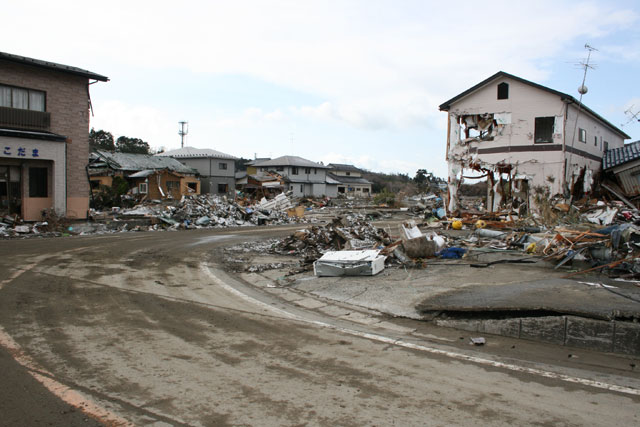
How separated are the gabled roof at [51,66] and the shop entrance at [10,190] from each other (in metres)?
→ 5.03

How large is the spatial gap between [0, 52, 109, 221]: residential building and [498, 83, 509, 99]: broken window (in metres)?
20.9

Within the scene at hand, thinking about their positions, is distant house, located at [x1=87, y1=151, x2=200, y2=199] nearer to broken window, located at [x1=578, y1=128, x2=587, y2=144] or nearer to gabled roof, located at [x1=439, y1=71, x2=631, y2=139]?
gabled roof, located at [x1=439, y1=71, x2=631, y2=139]

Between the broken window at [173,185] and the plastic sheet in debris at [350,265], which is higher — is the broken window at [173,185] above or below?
above

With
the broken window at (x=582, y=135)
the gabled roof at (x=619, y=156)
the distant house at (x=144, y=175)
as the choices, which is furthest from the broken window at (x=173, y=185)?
the gabled roof at (x=619, y=156)

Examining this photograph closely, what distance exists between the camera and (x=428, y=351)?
4.94m

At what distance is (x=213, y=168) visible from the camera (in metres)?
51.8

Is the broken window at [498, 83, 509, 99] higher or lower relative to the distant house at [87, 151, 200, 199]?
higher

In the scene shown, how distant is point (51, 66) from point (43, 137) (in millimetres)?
3545

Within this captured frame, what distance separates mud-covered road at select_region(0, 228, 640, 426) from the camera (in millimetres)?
3395

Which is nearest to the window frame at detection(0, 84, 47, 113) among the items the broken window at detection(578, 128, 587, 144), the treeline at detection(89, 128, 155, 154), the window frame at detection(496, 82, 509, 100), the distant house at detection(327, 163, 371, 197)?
the window frame at detection(496, 82, 509, 100)

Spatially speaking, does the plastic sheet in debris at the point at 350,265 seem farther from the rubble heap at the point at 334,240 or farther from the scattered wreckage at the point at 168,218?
the scattered wreckage at the point at 168,218

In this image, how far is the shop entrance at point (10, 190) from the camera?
2061 centimetres

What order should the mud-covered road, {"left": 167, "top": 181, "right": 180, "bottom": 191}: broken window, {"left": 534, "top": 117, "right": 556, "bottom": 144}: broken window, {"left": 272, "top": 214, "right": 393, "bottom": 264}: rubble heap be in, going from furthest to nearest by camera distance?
{"left": 167, "top": 181, "right": 180, "bottom": 191}: broken window → {"left": 534, "top": 117, "right": 556, "bottom": 144}: broken window → {"left": 272, "top": 214, "right": 393, "bottom": 264}: rubble heap → the mud-covered road

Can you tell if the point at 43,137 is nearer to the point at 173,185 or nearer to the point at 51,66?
the point at 51,66
